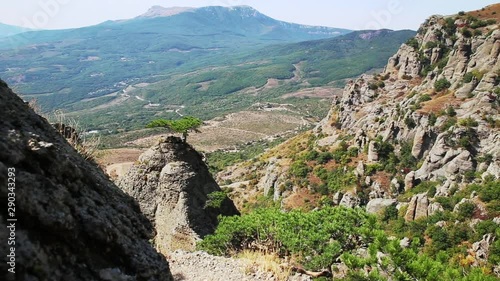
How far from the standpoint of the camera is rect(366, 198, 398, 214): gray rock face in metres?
40.6

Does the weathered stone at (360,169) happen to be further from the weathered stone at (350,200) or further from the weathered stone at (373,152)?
the weathered stone at (350,200)

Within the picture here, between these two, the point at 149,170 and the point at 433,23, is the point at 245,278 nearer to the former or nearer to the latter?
the point at 149,170

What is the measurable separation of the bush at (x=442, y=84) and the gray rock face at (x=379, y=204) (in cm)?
2199

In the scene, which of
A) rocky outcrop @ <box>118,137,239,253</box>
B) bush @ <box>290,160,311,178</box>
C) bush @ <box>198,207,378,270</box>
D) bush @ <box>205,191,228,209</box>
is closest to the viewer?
bush @ <box>198,207,378,270</box>

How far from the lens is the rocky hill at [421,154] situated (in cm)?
3262

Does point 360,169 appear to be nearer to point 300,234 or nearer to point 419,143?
point 419,143

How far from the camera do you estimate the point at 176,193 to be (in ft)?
59.3

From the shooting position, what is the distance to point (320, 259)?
34.9 ft

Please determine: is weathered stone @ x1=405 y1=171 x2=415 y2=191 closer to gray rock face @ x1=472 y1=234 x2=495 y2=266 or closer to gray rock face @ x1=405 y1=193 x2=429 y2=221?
gray rock face @ x1=405 y1=193 x2=429 y2=221

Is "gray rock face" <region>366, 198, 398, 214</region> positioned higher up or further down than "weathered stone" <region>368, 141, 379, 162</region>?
further down

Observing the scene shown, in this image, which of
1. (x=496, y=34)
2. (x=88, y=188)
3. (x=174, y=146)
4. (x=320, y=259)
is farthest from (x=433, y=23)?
(x=88, y=188)

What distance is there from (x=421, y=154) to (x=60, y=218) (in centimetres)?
4979

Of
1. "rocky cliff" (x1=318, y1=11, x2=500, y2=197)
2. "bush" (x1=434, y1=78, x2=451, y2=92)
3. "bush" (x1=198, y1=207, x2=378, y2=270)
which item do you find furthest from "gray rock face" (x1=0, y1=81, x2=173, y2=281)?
"bush" (x1=434, y1=78, x2=451, y2=92)

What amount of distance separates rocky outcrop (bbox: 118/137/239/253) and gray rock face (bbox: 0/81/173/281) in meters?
12.1
